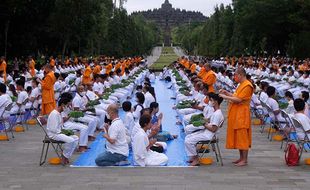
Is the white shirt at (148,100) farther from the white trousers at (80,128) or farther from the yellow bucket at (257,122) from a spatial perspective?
the yellow bucket at (257,122)

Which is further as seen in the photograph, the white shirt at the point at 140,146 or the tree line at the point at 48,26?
the tree line at the point at 48,26

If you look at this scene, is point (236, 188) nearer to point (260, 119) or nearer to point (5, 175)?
point (5, 175)

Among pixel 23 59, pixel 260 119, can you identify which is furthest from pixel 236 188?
pixel 23 59

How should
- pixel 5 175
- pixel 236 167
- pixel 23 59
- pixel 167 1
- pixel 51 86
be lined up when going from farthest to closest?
pixel 167 1, pixel 23 59, pixel 51 86, pixel 236 167, pixel 5 175

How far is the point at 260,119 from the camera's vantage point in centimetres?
1684

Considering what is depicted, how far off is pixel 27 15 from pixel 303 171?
102 ft

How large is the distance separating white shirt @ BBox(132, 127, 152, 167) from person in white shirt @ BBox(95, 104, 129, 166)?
0.19 metres

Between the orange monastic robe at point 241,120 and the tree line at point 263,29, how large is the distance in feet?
124

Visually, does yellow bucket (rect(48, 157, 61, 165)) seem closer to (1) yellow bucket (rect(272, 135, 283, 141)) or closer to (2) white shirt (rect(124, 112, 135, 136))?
(2) white shirt (rect(124, 112, 135, 136))

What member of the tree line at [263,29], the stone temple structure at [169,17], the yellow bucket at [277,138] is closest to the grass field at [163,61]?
the tree line at [263,29]

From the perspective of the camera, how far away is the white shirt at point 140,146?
1029 cm

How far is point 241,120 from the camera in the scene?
34.1 feet

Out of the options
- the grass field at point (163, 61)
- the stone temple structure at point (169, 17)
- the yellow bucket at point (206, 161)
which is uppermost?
the stone temple structure at point (169, 17)

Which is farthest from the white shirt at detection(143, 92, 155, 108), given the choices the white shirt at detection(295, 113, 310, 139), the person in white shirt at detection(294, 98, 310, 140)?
the white shirt at detection(295, 113, 310, 139)
